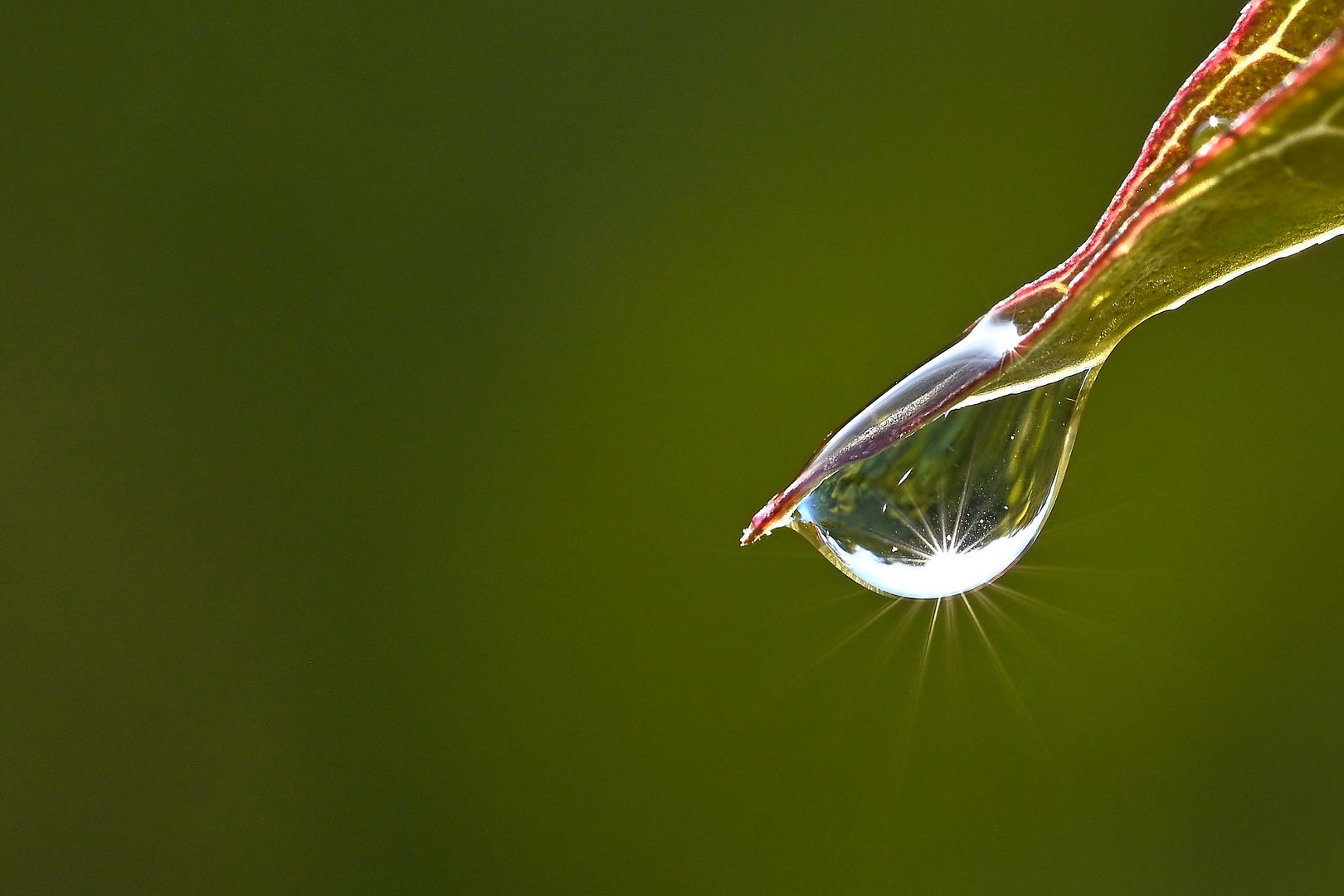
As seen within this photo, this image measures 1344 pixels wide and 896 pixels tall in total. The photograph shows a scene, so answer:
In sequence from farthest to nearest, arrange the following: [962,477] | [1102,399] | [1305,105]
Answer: [1102,399] → [962,477] → [1305,105]

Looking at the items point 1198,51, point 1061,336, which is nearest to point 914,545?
point 1061,336

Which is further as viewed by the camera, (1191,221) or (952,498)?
(952,498)

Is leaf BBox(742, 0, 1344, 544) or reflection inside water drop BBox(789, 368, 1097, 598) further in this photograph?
reflection inside water drop BBox(789, 368, 1097, 598)

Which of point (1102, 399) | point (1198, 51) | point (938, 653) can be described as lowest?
point (938, 653)

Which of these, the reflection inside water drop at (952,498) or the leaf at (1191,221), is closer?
the leaf at (1191,221)

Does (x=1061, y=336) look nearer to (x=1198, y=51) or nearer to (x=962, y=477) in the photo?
(x=962, y=477)
